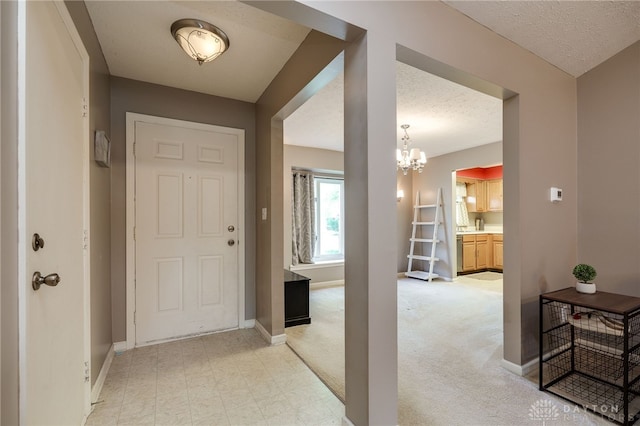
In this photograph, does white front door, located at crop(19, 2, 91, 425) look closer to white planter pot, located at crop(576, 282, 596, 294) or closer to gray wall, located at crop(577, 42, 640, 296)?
white planter pot, located at crop(576, 282, 596, 294)

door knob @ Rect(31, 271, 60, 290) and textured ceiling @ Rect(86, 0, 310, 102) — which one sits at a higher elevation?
textured ceiling @ Rect(86, 0, 310, 102)

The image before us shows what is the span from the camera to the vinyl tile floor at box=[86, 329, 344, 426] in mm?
1646

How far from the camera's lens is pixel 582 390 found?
1.89 m

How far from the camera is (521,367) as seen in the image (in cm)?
206

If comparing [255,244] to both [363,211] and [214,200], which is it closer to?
[214,200]

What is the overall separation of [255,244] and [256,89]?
155 centimetres

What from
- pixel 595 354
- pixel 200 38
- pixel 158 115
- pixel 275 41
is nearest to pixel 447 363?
pixel 595 354

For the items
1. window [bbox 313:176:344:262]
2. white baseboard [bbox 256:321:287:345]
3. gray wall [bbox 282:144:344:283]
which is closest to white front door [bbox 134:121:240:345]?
white baseboard [bbox 256:321:287:345]

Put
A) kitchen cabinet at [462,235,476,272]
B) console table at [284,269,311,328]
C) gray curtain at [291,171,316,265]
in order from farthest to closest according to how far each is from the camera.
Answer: kitchen cabinet at [462,235,476,272]
gray curtain at [291,171,316,265]
console table at [284,269,311,328]

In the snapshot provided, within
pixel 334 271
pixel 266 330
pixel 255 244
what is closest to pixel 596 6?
pixel 255 244

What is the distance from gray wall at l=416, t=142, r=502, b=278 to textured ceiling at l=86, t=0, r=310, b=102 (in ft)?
12.7

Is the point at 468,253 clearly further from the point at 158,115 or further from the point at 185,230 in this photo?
the point at 158,115

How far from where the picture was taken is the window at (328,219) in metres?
5.29

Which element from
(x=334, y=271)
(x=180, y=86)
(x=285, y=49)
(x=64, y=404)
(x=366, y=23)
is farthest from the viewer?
(x=334, y=271)
